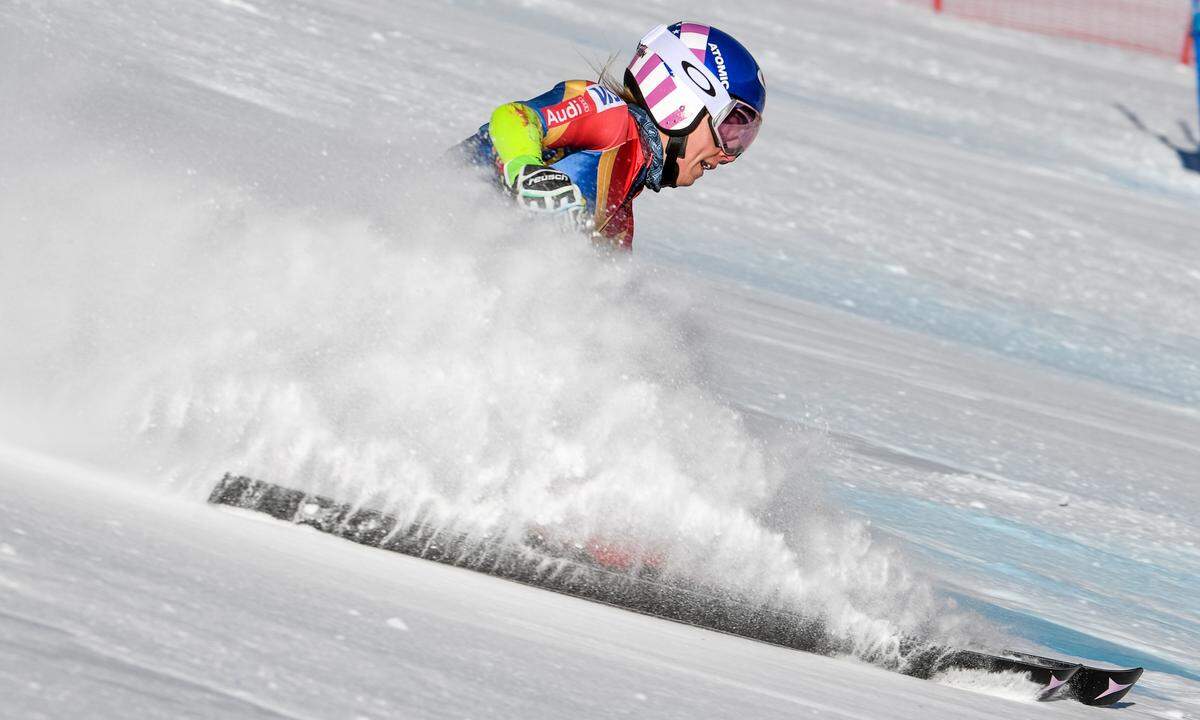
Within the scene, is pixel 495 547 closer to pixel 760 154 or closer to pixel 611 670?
pixel 611 670

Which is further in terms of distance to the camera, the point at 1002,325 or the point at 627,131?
the point at 1002,325

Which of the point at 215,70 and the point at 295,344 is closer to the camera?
the point at 295,344

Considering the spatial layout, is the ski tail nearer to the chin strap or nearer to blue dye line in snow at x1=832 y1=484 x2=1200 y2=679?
blue dye line in snow at x1=832 y1=484 x2=1200 y2=679

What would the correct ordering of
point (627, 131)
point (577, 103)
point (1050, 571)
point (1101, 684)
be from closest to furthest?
point (1101, 684), point (577, 103), point (627, 131), point (1050, 571)

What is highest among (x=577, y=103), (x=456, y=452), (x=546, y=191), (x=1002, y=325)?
(x=577, y=103)

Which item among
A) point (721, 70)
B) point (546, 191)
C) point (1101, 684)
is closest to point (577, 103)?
point (546, 191)

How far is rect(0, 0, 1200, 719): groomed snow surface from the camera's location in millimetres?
2252

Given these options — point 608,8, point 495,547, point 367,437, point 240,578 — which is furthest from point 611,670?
point 608,8

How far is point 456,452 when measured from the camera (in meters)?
3.74

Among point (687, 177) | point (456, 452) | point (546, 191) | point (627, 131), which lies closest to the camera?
point (456, 452)

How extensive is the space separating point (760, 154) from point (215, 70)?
4.25 metres

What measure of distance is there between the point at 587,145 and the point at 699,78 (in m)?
0.57

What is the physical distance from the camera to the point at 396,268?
Answer: 4.02 meters

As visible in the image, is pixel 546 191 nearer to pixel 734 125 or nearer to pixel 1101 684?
pixel 734 125
